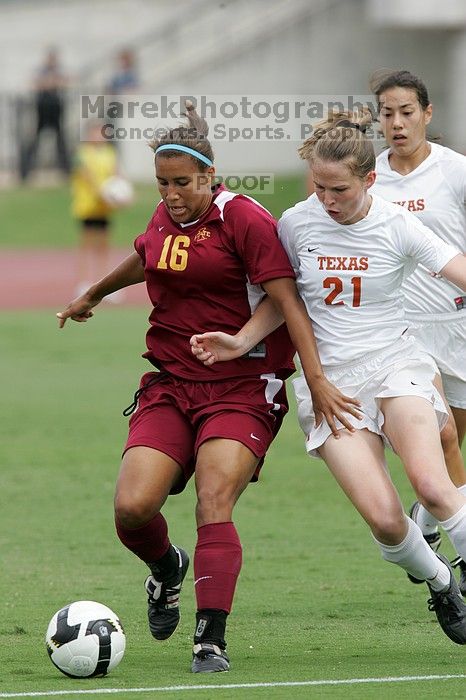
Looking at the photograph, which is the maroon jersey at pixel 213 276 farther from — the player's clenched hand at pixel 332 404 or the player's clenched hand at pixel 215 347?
the player's clenched hand at pixel 332 404

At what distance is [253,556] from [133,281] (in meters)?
2.21

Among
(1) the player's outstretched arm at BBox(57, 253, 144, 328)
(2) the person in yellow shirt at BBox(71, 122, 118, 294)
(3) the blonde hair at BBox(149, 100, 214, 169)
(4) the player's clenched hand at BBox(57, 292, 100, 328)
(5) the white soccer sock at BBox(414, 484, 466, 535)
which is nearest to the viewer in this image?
(3) the blonde hair at BBox(149, 100, 214, 169)

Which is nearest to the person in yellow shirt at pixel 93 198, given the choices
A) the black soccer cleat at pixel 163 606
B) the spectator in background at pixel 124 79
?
the spectator in background at pixel 124 79

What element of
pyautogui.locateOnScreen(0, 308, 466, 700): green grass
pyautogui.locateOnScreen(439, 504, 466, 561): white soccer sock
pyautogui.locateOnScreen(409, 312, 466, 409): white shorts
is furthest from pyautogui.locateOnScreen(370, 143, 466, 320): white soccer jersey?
pyautogui.locateOnScreen(0, 308, 466, 700): green grass

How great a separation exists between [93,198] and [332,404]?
50.9 ft

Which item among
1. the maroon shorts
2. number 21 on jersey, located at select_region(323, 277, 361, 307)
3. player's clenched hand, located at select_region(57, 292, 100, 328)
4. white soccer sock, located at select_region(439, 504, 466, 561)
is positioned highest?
number 21 on jersey, located at select_region(323, 277, 361, 307)

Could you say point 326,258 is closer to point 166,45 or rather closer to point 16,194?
point 16,194

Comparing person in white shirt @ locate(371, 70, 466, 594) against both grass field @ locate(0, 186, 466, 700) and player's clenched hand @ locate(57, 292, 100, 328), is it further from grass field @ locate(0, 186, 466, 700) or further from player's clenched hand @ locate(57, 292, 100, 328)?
player's clenched hand @ locate(57, 292, 100, 328)

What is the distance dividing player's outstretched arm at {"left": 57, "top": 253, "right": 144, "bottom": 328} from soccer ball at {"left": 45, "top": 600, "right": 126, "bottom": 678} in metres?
1.56

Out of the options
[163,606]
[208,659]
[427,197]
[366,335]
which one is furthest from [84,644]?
[427,197]

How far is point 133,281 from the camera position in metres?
6.60

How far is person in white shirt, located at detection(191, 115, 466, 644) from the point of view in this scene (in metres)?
5.75

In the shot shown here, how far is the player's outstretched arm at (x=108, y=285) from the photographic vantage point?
21.5ft

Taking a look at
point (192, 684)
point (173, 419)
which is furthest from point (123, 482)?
point (192, 684)
